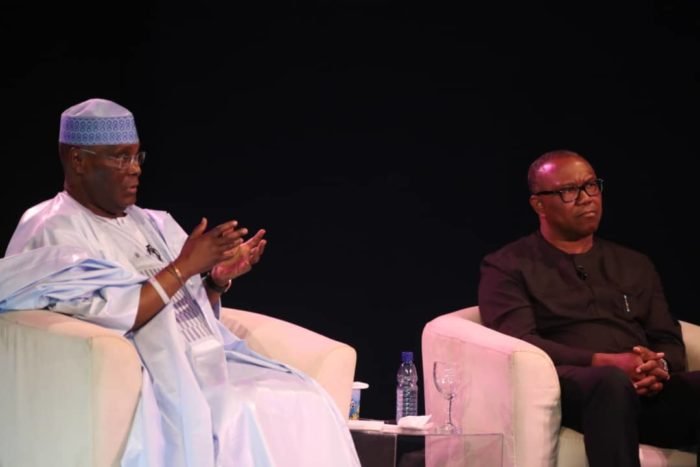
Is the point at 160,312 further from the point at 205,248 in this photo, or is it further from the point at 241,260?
the point at 241,260

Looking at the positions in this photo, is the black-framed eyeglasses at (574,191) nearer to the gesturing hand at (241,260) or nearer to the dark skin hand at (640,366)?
the dark skin hand at (640,366)

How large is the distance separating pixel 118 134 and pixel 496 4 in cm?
241

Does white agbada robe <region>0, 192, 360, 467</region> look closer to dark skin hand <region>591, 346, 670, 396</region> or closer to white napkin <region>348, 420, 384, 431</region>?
white napkin <region>348, 420, 384, 431</region>

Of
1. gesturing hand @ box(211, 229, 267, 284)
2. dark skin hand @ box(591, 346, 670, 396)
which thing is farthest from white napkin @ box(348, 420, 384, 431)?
dark skin hand @ box(591, 346, 670, 396)

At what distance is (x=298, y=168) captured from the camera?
19.2 feet

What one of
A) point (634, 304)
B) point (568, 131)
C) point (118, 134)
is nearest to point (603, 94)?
point (568, 131)

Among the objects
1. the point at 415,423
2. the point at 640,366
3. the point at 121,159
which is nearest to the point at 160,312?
the point at 121,159

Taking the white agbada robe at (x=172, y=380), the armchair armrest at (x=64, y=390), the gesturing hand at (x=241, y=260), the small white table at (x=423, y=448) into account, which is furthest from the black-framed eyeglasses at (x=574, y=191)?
the armchair armrest at (x=64, y=390)

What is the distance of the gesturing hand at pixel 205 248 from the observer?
3.78 meters

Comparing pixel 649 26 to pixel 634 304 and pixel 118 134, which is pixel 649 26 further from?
pixel 118 134

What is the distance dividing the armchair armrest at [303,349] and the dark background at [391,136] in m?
1.39

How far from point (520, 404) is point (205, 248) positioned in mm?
1323

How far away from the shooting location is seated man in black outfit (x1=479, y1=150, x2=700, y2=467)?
14.3 feet

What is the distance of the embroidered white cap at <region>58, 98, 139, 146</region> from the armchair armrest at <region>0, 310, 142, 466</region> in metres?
0.66
